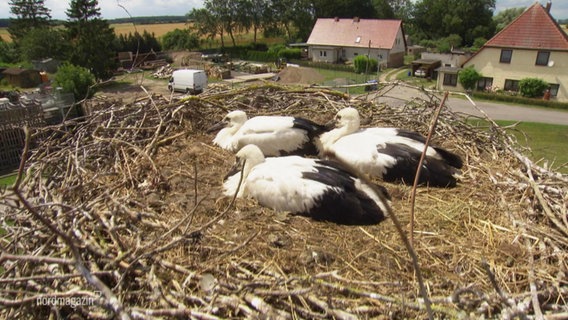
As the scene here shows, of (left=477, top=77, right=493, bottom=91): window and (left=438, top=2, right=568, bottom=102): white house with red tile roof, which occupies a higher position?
(left=438, top=2, right=568, bottom=102): white house with red tile roof

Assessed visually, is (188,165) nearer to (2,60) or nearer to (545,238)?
(545,238)

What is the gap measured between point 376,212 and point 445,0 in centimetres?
5240

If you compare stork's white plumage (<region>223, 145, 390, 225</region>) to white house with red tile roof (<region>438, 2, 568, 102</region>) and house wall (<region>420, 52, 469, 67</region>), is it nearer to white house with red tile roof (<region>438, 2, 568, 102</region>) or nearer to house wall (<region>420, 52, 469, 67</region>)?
white house with red tile roof (<region>438, 2, 568, 102</region>)

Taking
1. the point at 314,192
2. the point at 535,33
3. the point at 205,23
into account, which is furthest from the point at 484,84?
the point at 205,23

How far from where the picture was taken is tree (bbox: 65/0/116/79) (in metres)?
26.7

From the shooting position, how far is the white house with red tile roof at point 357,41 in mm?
34562

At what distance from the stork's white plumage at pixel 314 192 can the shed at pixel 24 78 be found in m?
31.1

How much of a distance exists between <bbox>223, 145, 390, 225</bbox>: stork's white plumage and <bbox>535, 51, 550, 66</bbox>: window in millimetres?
23293

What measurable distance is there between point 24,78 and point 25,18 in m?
17.7

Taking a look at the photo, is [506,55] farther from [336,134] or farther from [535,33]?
[336,134]

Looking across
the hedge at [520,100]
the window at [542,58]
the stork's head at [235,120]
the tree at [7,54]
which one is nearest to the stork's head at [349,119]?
the stork's head at [235,120]

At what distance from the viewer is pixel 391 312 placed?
1.97m

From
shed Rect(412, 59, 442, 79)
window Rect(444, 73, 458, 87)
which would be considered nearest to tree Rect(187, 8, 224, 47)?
shed Rect(412, 59, 442, 79)

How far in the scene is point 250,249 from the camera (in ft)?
8.16
